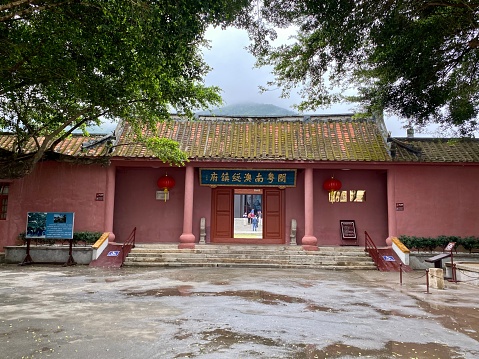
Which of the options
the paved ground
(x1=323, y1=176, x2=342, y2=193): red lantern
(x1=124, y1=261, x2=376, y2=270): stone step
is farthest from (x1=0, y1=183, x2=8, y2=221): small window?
(x1=323, y1=176, x2=342, y2=193): red lantern

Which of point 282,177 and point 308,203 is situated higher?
point 282,177

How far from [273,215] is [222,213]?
6.02 ft

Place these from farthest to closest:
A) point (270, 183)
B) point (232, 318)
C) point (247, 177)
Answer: point (270, 183), point (247, 177), point (232, 318)

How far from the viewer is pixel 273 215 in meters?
14.2

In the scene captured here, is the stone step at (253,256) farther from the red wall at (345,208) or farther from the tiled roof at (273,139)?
the tiled roof at (273,139)

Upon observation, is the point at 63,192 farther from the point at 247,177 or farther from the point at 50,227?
the point at 247,177

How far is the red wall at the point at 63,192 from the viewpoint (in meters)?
12.5

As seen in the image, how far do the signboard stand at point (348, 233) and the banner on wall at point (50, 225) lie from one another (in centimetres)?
875

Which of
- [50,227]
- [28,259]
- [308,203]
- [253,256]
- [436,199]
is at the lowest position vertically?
[28,259]

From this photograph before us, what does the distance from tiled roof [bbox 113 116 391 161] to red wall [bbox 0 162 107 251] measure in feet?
4.31

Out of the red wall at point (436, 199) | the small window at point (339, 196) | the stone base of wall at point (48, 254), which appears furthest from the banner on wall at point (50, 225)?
the red wall at point (436, 199)

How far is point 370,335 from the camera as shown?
4.57 m

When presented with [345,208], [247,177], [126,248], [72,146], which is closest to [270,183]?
[247,177]

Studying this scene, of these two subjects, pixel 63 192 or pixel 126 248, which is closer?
pixel 126 248
